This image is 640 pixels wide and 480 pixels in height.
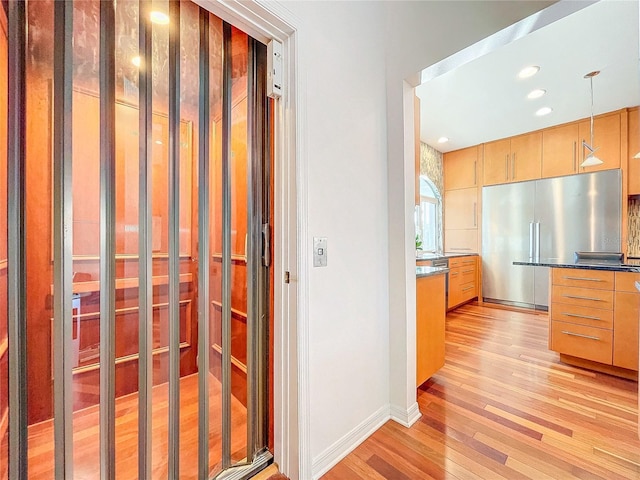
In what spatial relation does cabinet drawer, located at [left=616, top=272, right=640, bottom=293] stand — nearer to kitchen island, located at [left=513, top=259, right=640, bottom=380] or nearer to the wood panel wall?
kitchen island, located at [left=513, top=259, right=640, bottom=380]

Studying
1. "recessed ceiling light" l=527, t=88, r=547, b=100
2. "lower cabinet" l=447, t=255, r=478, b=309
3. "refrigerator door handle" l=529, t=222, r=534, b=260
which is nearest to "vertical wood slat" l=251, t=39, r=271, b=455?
"recessed ceiling light" l=527, t=88, r=547, b=100

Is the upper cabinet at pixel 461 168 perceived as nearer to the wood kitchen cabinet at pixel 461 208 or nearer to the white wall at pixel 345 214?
the wood kitchen cabinet at pixel 461 208

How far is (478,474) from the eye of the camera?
131 cm

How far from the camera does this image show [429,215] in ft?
17.1

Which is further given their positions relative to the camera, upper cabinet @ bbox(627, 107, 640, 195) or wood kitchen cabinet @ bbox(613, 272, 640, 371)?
upper cabinet @ bbox(627, 107, 640, 195)

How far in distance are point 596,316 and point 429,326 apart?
1513mm

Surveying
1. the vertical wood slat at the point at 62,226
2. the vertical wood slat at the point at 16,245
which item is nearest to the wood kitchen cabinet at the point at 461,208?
the vertical wood slat at the point at 62,226

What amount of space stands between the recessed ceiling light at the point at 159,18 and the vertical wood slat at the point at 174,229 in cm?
2

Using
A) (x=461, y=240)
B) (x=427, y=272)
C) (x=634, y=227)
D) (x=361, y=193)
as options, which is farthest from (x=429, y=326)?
(x=634, y=227)

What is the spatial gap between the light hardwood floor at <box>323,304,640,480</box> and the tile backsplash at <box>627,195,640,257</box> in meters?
2.48

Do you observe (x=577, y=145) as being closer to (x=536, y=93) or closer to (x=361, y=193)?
(x=536, y=93)

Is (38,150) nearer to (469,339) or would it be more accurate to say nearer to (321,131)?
(321,131)

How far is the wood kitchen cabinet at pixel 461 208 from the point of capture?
193 inches

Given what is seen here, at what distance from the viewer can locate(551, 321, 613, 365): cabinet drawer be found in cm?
222
